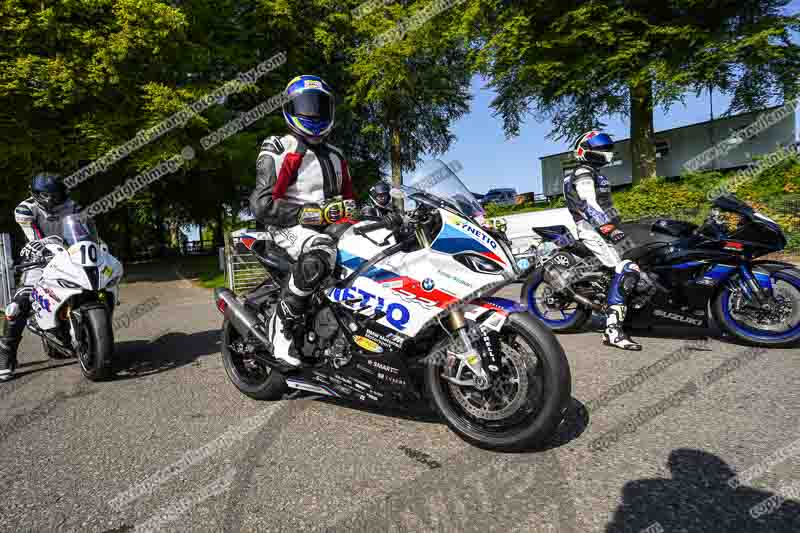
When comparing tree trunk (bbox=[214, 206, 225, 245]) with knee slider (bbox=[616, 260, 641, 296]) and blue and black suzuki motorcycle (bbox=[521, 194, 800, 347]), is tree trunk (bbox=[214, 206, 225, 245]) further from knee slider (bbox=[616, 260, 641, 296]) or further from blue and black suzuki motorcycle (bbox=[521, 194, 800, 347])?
knee slider (bbox=[616, 260, 641, 296])

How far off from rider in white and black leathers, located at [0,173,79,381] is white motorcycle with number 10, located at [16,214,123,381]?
0.11 metres

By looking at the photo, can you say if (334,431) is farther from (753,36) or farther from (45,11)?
(753,36)

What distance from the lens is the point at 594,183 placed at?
5.20 m

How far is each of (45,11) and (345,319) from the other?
Result: 1597 cm

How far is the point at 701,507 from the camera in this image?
2023 mm

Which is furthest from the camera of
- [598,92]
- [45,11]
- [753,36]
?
[598,92]

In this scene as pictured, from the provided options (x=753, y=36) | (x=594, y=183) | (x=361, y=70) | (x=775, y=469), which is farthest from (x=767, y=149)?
(x=775, y=469)

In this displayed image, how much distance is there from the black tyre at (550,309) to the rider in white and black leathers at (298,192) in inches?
119

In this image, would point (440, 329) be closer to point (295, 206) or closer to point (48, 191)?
point (295, 206)

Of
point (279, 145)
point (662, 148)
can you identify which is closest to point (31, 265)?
point (279, 145)

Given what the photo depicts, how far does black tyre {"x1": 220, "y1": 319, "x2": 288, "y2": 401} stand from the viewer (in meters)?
3.68

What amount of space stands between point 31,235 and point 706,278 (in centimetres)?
663

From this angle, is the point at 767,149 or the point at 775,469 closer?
the point at 775,469

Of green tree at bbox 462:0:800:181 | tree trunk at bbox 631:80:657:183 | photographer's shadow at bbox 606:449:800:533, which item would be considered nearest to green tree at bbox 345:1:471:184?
green tree at bbox 462:0:800:181
